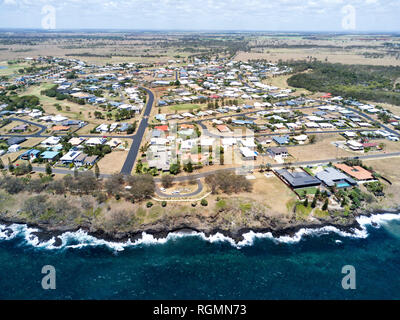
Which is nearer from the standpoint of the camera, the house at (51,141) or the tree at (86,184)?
the tree at (86,184)

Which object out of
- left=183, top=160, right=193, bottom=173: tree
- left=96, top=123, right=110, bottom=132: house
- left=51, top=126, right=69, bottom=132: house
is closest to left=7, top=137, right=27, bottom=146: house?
left=51, top=126, right=69, bottom=132: house

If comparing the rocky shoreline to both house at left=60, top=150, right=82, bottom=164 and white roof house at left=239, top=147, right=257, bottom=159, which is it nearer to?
house at left=60, top=150, right=82, bottom=164

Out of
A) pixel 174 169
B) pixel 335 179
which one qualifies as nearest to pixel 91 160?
pixel 174 169

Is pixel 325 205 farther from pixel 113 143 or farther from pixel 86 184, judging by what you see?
pixel 113 143

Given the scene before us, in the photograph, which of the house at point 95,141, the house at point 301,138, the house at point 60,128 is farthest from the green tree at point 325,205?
the house at point 60,128

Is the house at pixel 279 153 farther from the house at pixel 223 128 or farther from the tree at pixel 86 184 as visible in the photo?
the tree at pixel 86 184

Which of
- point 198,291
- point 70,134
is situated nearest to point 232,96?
point 70,134
